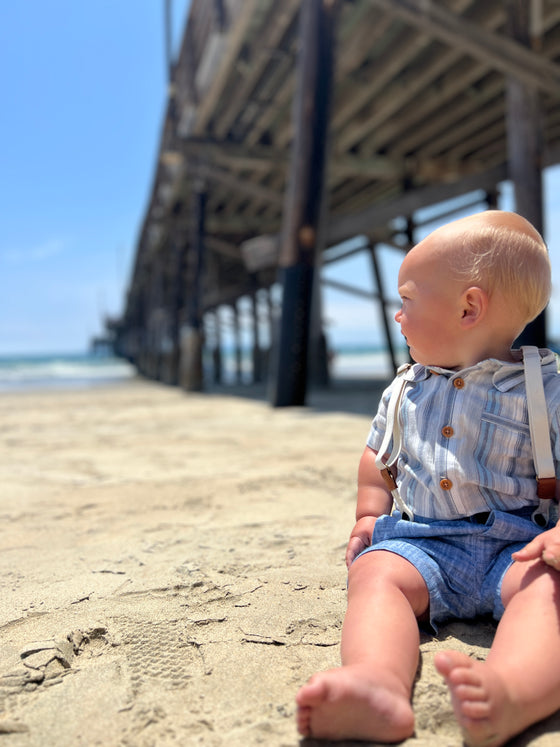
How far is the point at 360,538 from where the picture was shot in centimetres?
138

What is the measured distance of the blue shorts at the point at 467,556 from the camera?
122 cm

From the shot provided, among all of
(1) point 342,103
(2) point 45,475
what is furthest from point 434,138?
(2) point 45,475

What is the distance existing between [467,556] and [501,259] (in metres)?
0.61

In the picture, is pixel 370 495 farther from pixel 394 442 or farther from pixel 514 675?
pixel 514 675

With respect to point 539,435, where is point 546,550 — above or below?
below

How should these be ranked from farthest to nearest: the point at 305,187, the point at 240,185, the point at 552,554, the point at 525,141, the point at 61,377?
the point at 61,377 < the point at 240,185 < the point at 305,187 < the point at 525,141 < the point at 552,554

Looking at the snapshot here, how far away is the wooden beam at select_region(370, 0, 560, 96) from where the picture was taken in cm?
410

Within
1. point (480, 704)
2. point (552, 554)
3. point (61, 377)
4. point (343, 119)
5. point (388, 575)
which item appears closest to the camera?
point (480, 704)

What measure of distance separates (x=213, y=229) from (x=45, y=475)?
33.2 feet

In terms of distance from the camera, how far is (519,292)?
1.27 metres

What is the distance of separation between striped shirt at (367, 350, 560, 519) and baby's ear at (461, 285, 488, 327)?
92mm

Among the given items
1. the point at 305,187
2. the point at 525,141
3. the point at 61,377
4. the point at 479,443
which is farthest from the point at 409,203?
the point at 61,377

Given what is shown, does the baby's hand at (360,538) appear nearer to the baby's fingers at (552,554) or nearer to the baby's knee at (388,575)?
the baby's knee at (388,575)

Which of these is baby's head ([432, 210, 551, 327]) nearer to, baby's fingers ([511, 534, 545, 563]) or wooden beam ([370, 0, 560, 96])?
baby's fingers ([511, 534, 545, 563])
